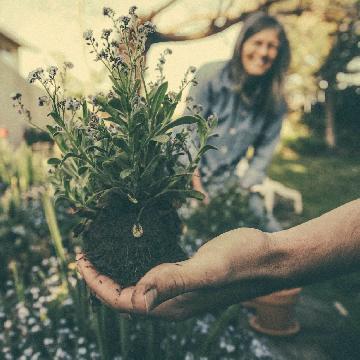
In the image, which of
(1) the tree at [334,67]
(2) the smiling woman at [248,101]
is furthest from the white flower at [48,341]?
(1) the tree at [334,67]

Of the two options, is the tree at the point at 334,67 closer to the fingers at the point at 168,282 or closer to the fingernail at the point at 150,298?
the fingers at the point at 168,282

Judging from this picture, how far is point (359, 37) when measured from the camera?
8078mm

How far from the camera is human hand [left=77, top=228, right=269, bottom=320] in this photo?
1137mm

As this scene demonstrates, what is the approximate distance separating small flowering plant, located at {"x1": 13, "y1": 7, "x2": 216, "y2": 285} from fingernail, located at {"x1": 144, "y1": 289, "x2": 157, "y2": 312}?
12.9 inches

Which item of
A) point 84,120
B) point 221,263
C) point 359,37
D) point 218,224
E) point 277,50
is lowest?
point 218,224

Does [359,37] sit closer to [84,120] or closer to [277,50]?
[277,50]

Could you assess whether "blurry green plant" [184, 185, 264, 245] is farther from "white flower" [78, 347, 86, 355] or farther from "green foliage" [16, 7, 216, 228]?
"green foliage" [16, 7, 216, 228]

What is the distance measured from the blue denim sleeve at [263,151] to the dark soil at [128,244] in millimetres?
2384

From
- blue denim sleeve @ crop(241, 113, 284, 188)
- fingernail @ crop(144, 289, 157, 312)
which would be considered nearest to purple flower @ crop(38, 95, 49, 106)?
fingernail @ crop(144, 289, 157, 312)

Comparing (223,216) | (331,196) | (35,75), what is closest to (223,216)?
(223,216)

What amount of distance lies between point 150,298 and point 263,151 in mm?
2995

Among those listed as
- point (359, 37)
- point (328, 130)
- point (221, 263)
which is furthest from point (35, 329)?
point (328, 130)

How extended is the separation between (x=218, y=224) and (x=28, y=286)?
157cm

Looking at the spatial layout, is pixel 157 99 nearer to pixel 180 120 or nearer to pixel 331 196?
pixel 180 120
